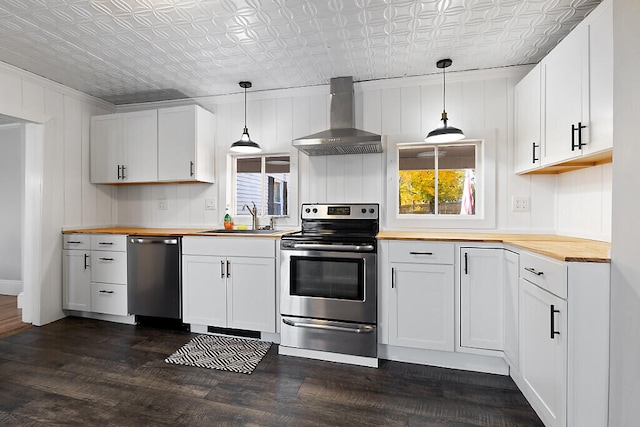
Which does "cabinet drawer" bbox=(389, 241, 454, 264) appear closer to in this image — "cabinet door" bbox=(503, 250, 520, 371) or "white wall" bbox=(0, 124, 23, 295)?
"cabinet door" bbox=(503, 250, 520, 371)

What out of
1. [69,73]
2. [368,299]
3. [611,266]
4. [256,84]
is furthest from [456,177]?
[69,73]

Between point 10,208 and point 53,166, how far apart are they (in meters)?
1.80

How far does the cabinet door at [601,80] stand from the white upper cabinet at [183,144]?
318cm

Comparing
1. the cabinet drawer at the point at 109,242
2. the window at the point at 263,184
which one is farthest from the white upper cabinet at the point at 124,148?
the window at the point at 263,184

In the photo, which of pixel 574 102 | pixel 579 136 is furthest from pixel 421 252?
pixel 574 102

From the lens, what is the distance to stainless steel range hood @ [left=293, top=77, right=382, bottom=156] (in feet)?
9.03

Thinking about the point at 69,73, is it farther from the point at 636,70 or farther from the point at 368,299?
the point at 636,70

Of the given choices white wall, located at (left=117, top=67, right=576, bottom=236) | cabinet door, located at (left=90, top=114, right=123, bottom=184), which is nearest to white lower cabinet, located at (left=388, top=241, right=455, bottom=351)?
white wall, located at (left=117, top=67, right=576, bottom=236)

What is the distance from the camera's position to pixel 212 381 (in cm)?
216

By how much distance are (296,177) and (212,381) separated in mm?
1986

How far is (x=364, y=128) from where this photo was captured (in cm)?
320

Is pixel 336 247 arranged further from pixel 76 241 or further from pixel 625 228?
pixel 76 241

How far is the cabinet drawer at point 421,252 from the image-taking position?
236 centimetres

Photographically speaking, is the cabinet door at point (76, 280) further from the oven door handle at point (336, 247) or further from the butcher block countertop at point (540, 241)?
the oven door handle at point (336, 247)
